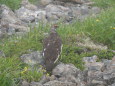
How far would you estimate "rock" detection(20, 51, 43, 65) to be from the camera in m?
8.11

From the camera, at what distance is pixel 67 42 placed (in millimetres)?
9500

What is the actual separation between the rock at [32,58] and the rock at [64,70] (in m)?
0.70

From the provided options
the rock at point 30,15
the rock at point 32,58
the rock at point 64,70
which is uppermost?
the rock at point 64,70

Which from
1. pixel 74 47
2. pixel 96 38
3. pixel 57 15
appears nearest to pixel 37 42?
pixel 74 47

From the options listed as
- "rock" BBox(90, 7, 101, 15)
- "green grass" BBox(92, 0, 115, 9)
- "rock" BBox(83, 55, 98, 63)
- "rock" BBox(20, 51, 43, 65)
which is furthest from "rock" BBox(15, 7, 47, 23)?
"rock" BBox(83, 55, 98, 63)

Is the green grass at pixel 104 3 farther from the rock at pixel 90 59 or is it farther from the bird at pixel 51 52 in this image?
the bird at pixel 51 52

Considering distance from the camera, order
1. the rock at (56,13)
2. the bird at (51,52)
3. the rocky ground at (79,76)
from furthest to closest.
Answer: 1. the rock at (56,13)
2. the bird at (51,52)
3. the rocky ground at (79,76)

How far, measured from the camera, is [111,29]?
9.98m

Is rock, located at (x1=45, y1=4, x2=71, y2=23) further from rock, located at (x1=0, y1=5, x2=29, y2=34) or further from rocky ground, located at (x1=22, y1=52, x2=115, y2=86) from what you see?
rocky ground, located at (x1=22, y1=52, x2=115, y2=86)

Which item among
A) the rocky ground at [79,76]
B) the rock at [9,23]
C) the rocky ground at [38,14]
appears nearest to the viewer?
the rocky ground at [79,76]

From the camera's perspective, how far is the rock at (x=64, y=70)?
7.37 metres

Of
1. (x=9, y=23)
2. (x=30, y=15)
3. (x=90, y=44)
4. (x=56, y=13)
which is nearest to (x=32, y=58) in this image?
(x=90, y=44)

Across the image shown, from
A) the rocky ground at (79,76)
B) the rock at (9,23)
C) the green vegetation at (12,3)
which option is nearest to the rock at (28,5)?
the green vegetation at (12,3)

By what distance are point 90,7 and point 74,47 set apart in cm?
586
